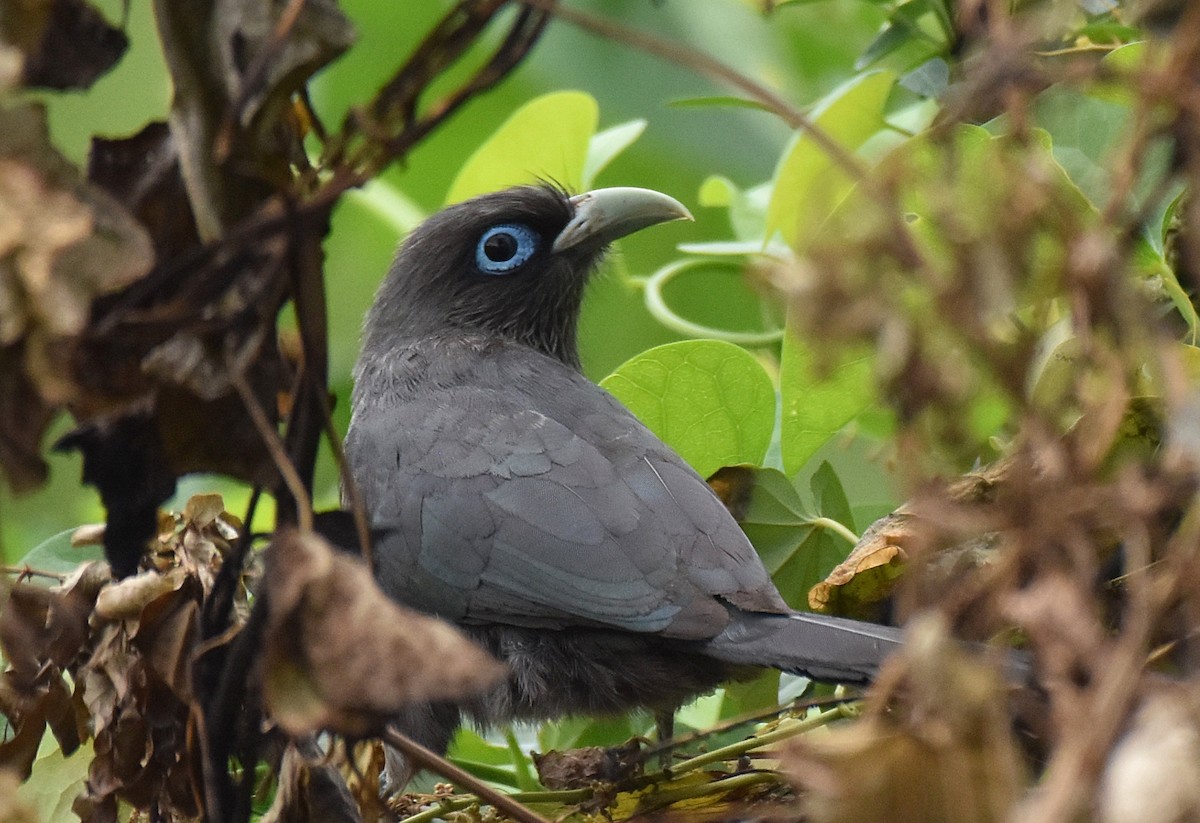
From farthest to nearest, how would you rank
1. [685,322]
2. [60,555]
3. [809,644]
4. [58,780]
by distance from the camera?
[685,322], [60,555], [809,644], [58,780]

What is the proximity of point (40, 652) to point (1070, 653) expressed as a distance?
1693 millimetres

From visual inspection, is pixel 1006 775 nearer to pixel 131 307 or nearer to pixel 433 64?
pixel 433 64

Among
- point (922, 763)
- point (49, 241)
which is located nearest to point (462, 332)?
point (49, 241)

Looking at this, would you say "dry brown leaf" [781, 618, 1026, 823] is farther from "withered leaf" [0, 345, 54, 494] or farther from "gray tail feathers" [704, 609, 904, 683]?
"gray tail feathers" [704, 609, 904, 683]

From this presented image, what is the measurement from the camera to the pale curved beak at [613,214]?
4266 millimetres

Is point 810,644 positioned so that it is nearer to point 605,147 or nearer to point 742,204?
point 742,204

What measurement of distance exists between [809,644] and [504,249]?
7.57ft

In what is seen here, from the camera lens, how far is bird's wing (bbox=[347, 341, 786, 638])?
3172mm

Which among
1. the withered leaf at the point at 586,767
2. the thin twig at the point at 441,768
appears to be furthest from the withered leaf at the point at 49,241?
the withered leaf at the point at 586,767

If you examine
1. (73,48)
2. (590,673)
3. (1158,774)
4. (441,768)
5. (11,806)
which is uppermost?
(73,48)

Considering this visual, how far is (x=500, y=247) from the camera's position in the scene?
475 cm

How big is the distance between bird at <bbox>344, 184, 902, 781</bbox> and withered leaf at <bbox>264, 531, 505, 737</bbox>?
4.66 ft

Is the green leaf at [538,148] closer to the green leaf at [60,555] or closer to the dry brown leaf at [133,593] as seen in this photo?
the green leaf at [60,555]

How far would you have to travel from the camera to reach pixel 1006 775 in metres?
1.19
